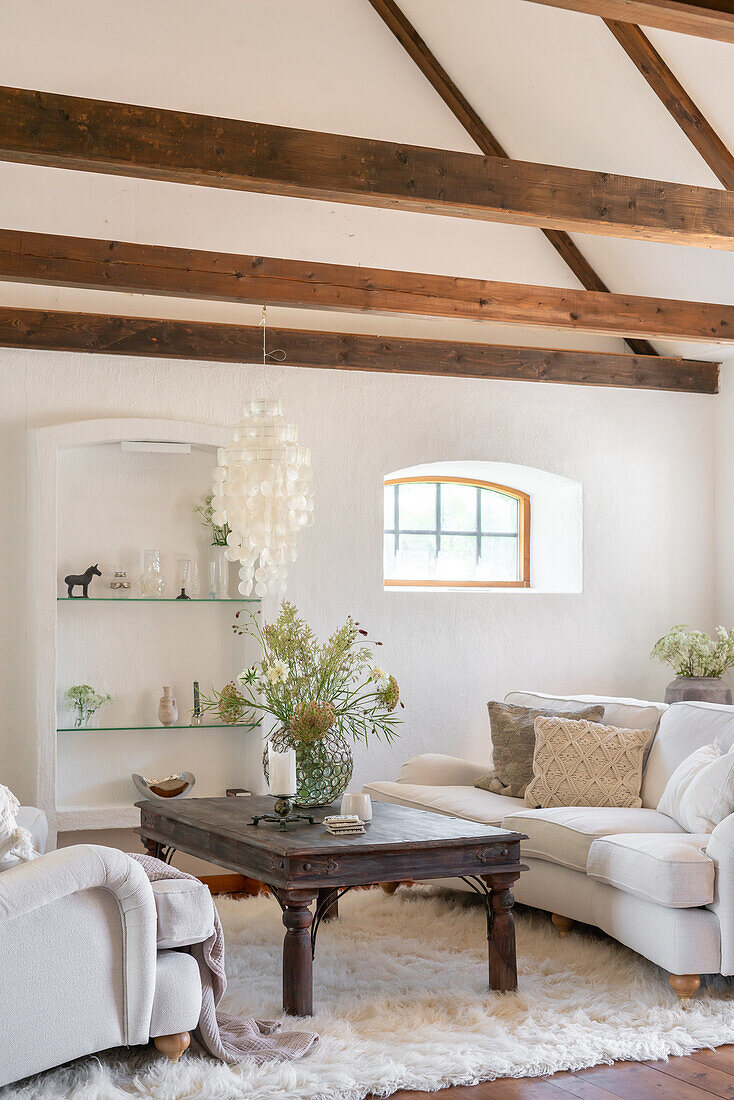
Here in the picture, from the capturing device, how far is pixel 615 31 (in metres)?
5.30

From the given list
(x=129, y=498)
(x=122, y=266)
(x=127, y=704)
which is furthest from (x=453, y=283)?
(x=127, y=704)

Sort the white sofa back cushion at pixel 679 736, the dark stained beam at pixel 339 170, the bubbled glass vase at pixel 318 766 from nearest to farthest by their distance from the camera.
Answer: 1. the dark stained beam at pixel 339 170
2. the bubbled glass vase at pixel 318 766
3. the white sofa back cushion at pixel 679 736

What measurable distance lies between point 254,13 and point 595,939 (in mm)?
4532

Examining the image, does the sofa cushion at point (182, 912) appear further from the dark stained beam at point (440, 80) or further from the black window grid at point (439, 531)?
the dark stained beam at point (440, 80)

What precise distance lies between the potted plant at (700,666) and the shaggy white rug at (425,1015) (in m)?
1.78

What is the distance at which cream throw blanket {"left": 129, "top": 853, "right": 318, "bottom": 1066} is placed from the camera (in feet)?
11.3

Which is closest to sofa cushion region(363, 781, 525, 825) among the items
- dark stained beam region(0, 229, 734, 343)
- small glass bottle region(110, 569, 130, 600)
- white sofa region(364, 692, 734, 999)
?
white sofa region(364, 692, 734, 999)

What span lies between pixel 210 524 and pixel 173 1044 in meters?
3.09

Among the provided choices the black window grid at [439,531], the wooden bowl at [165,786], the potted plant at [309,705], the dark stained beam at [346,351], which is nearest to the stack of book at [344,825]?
the potted plant at [309,705]

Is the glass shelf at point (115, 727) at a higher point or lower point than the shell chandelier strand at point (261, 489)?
lower

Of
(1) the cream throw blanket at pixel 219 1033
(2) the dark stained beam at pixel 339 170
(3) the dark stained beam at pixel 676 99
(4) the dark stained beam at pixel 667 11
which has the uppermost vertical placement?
(3) the dark stained beam at pixel 676 99

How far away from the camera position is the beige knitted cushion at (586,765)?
5.16 meters

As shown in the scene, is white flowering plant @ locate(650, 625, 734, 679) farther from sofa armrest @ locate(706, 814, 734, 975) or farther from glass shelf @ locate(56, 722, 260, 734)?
sofa armrest @ locate(706, 814, 734, 975)

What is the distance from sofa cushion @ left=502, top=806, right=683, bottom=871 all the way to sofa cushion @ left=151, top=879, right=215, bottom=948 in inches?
62.6
